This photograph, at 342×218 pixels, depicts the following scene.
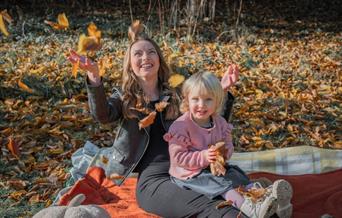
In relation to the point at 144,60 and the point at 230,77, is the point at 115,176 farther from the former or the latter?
the point at 230,77

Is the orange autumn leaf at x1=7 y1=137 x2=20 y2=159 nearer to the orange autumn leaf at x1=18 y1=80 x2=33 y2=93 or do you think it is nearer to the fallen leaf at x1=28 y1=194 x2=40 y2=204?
the fallen leaf at x1=28 y1=194 x2=40 y2=204

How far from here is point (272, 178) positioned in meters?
3.82

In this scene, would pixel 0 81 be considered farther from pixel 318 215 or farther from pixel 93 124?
pixel 318 215

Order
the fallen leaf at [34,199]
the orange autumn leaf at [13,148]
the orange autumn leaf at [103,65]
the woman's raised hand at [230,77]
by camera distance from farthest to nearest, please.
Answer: the orange autumn leaf at [103,65], the orange autumn leaf at [13,148], the fallen leaf at [34,199], the woman's raised hand at [230,77]

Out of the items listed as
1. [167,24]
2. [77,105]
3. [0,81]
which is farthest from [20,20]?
[77,105]

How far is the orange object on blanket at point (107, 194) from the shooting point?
3.26 metres

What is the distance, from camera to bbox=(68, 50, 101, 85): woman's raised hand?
307cm

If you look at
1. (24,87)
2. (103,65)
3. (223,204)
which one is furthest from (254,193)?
(103,65)

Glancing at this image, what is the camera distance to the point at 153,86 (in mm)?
3498

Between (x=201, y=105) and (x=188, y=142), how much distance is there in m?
0.22

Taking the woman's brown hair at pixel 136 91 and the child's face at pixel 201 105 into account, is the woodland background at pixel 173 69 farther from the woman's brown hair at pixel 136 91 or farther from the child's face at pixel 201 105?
the child's face at pixel 201 105

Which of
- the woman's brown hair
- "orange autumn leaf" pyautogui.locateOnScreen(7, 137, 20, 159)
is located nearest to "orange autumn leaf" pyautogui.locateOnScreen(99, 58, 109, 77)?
"orange autumn leaf" pyautogui.locateOnScreen(7, 137, 20, 159)

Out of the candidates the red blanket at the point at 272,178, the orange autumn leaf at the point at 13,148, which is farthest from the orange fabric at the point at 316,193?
the orange autumn leaf at the point at 13,148

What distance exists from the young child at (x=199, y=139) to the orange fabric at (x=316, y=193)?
58cm
